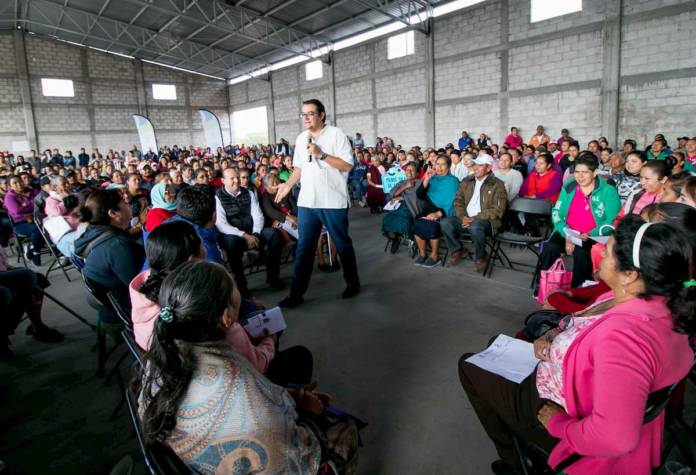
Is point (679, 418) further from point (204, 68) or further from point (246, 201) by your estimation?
point (204, 68)

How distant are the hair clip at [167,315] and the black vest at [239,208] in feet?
10.1

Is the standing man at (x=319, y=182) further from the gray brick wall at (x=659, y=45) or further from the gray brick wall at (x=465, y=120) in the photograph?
the gray brick wall at (x=465, y=120)

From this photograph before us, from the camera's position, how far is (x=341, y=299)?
136 inches

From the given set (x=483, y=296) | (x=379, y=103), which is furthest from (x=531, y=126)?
(x=483, y=296)

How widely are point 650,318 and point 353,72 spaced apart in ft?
49.6

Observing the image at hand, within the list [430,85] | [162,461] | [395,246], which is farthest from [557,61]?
[162,461]

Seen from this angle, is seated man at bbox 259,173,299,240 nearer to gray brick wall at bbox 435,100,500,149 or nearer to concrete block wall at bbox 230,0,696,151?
concrete block wall at bbox 230,0,696,151

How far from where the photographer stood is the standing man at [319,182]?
3.04m

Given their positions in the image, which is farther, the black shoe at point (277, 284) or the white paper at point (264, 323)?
the black shoe at point (277, 284)

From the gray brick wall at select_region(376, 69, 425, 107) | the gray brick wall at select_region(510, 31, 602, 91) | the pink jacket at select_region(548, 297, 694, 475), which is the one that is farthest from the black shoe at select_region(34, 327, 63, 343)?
the gray brick wall at select_region(376, 69, 425, 107)

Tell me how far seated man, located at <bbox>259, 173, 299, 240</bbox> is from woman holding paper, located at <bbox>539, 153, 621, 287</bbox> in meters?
2.33

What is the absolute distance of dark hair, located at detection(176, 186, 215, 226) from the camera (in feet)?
8.27

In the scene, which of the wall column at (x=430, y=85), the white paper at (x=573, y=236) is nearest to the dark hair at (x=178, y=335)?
the white paper at (x=573, y=236)

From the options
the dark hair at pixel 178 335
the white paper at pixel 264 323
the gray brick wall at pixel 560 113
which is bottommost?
the white paper at pixel 264 323
